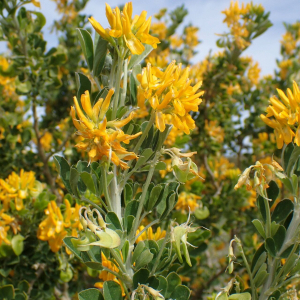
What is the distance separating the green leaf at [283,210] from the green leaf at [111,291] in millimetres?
584

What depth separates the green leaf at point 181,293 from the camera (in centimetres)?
103

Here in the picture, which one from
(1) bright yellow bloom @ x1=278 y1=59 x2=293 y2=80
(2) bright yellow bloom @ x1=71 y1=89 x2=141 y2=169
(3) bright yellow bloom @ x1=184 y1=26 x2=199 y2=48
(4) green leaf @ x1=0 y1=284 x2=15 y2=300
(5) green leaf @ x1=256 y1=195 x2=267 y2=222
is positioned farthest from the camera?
(3) bright yellow bloom @ x1=184 y1=26 x2=199 y2=48

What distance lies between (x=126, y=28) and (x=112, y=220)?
0.55 m

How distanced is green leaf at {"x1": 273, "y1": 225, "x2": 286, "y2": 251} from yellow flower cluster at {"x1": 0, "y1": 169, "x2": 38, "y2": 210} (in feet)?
4.43

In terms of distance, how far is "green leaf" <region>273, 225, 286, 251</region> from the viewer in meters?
1.07

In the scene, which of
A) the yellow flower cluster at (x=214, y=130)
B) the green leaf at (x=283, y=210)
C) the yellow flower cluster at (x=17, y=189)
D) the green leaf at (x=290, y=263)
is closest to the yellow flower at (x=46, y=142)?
the yellow flower cluster at (x=17, y=189)

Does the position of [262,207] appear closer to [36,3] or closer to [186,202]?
[186,202]

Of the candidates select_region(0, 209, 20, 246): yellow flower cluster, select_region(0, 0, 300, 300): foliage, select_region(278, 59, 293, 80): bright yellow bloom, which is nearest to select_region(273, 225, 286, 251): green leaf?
select_region(0, 0, 300, 300): foliage

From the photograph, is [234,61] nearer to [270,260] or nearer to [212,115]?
[212,115]

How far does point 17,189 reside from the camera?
74.0 inches


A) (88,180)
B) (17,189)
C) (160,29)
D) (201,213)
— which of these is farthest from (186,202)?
(160,29)

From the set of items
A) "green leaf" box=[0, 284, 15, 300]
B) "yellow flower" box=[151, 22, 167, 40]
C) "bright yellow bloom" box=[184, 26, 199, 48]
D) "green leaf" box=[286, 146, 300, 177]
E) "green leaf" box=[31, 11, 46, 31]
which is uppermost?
"bright yellow bloom" box=[184, 26, 199, 48]

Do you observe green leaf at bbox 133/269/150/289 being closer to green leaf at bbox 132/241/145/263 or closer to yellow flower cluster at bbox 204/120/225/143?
green leaf at bbox 132/241/145/263

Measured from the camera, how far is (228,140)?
342 cm
